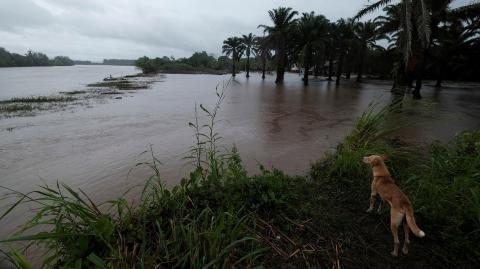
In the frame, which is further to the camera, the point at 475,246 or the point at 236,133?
the point at 236,133

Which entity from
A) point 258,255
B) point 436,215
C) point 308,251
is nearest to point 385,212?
point 436,215

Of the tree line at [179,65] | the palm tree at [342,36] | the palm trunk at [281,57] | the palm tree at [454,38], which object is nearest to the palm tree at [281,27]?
the palm trunk at [281,57]

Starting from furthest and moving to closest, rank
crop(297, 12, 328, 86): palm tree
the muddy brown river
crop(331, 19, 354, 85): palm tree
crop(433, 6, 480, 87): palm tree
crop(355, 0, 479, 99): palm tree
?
crop(331, 19, 354, 85): palm tree, crop(297, 12, 328, 86): palm tree, crop(433, 6, 480, 87): palm tree, crop(355, 0, 479, 99): palm tree, the muddy brown river

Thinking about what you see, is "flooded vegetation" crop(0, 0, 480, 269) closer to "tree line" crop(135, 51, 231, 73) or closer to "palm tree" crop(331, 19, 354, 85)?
"palm tree" crop(331, 19, 354, 85)

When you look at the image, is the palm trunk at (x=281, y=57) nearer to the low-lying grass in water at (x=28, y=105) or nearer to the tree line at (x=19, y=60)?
the low-lying grass in water at (x=28, y=105)

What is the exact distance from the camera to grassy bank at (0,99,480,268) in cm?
190

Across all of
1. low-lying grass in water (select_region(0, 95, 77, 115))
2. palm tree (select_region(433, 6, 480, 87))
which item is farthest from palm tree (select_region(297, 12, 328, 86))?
low-lying grass in water (select_region(0, 95, 77, 115))

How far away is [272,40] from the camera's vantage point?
29.2 m

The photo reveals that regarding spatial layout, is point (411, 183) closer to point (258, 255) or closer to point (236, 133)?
point (258, 255)

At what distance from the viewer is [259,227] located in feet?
8.02

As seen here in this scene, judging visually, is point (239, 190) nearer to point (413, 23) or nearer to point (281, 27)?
point (413, 23)

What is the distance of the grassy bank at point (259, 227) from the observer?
1.90m

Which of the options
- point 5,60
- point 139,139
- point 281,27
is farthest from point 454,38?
point 5,60

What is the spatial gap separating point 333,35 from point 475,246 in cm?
3034
